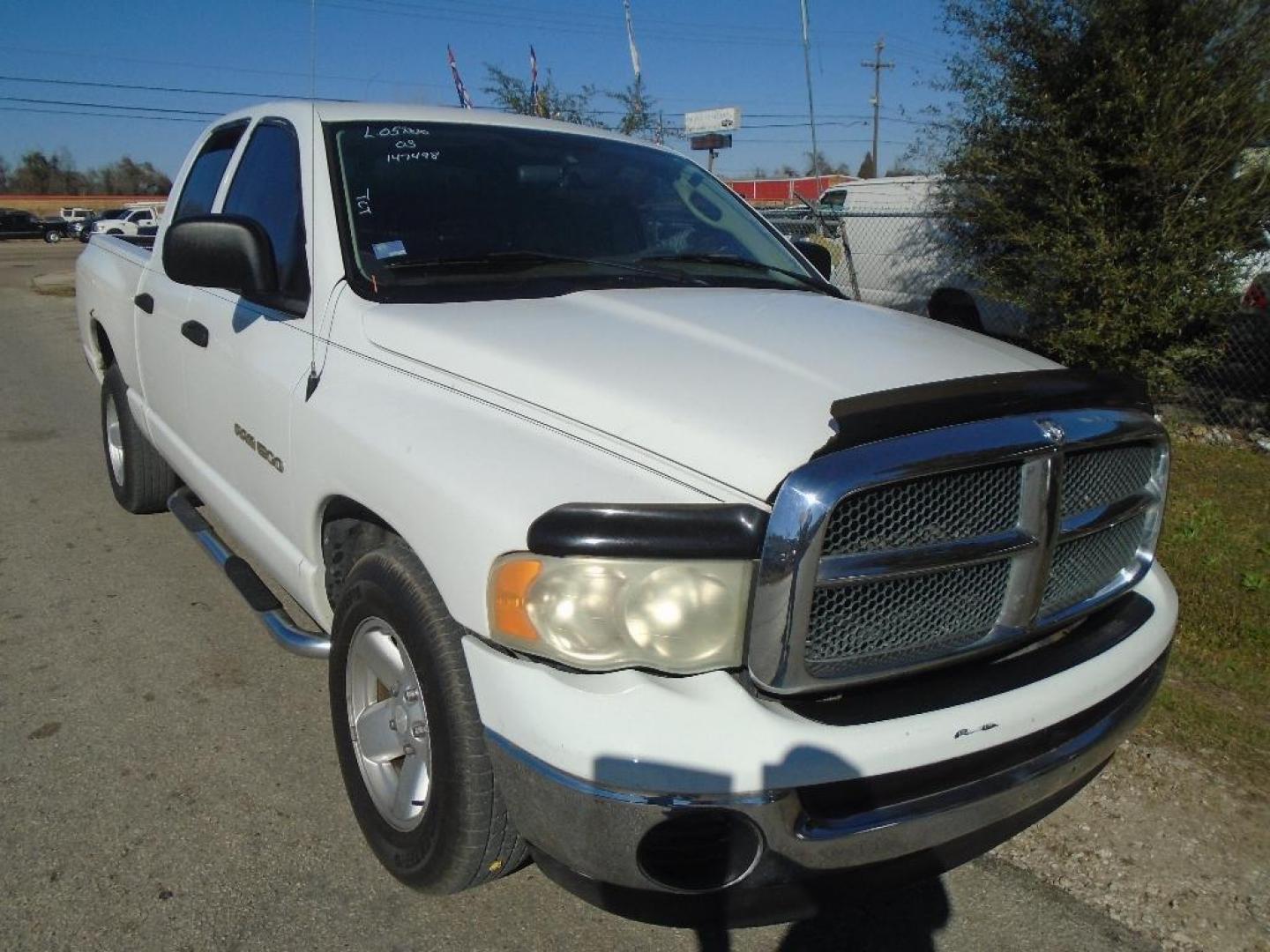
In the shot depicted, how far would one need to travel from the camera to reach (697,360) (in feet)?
7.34

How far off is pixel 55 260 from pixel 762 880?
1459 inches

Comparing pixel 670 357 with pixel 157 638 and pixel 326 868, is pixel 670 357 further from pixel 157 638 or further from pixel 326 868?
pixel 157 638

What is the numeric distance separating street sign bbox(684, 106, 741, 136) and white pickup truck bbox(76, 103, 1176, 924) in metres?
13.2

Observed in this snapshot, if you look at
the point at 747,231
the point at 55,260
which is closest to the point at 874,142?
the point at 55,260

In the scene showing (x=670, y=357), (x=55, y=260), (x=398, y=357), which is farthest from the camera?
(x=55, y=260)

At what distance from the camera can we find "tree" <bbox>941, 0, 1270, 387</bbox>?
273 inches

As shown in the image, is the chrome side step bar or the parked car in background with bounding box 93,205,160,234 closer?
the chrome side step bar

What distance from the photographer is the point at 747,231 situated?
12.1ft

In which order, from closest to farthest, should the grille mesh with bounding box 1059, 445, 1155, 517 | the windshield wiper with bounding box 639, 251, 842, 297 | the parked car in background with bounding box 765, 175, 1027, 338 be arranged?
the grille mesh with bounding box 1059, 445, 1155, 517
the windshield wiper with bounding box 639, 251, 842, 297
the parked car in background with bounding box 765, 175, 1027, 338

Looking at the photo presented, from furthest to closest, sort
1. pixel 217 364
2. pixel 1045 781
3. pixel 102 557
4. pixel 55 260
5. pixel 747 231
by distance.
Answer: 1. pixel 55 260
2. pixel 102 557
3. pixel 747 231
4. pixel 217 364
5. pixel 1045 781

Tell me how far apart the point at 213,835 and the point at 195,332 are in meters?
1.74

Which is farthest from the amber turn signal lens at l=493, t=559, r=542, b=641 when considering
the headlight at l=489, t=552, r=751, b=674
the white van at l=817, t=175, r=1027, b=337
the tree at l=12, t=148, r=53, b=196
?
the tree at l=12, t=148, r=53, b=196

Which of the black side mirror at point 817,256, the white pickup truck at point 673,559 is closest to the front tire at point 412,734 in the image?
the white pickup truck at point 673,559

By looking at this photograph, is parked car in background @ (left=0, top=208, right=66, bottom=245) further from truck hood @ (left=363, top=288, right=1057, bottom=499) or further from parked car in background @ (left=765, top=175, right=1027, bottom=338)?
truck hood @ (left=363, top=288, right=1057, bottom=499)
